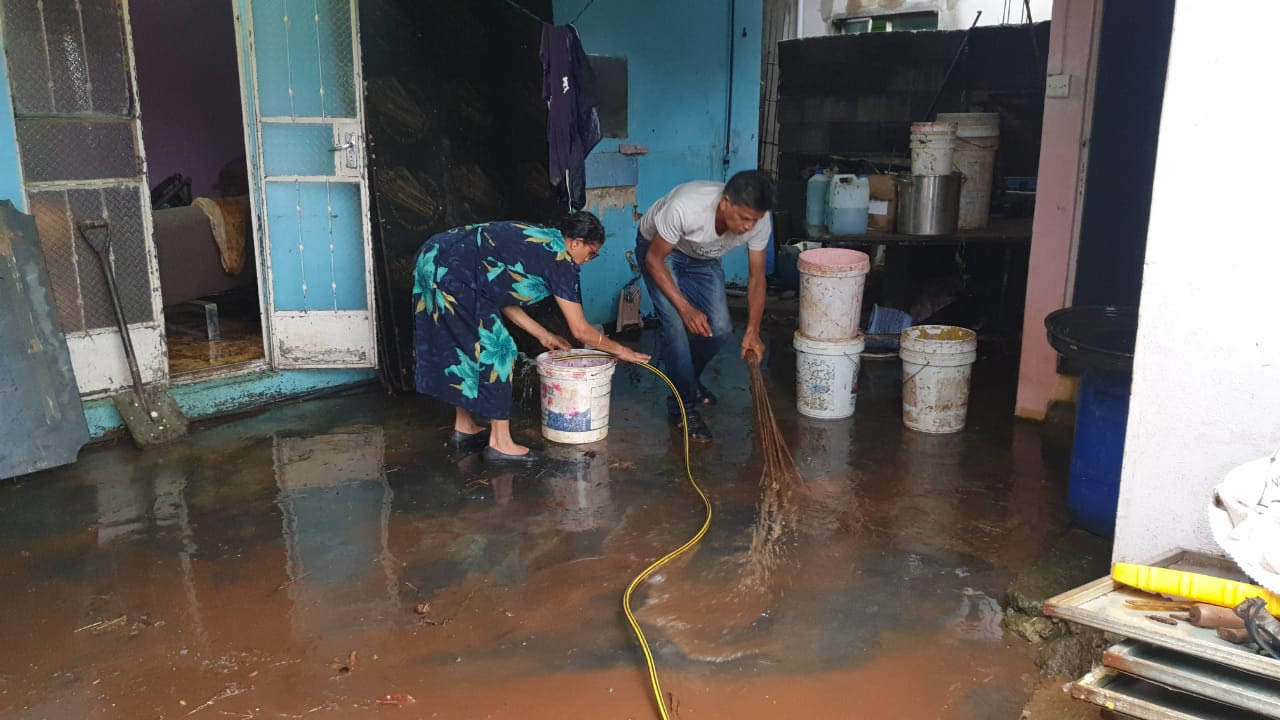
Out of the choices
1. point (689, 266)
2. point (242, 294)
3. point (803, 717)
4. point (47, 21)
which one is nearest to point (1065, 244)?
point (689, 266)

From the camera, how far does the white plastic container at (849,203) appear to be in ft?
22.8

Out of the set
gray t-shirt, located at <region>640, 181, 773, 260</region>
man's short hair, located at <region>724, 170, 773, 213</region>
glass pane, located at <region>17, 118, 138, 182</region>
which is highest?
glass pane, located at <region>17, 118, 138, 182</region>

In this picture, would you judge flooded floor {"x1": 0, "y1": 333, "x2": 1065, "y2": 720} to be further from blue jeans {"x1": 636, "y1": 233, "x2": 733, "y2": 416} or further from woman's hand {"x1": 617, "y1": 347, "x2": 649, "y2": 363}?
woman's hand {"x1": 617, "y1": 347, "x2": 649, "y2": 363}

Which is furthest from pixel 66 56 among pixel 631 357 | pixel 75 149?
pixel 631 357

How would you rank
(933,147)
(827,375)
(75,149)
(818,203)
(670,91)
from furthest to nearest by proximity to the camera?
(670,91) < (818,203) < (933,147) < (827,375) < (75,149)

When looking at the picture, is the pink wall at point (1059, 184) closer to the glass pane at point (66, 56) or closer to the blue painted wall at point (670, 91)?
the blue painted wall at point (670, 91)

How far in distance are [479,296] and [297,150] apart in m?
1.68

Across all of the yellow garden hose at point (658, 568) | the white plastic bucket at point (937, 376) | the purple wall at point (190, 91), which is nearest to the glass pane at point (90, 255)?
the yellow garden hose at point (658, 568)

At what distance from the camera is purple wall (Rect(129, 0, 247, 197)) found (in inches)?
325

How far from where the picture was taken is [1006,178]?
797 centimetres

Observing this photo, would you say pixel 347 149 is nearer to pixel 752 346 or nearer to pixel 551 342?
pixel 551 342

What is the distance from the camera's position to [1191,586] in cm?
244

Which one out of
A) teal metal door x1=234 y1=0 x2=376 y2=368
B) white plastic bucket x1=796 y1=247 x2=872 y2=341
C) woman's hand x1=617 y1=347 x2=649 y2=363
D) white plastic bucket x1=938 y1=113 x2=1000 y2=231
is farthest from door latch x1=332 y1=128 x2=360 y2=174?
white plastic bucket x1=938 y1=113 x2=1000 y2=231

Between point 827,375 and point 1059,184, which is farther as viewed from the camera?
point 827,375
